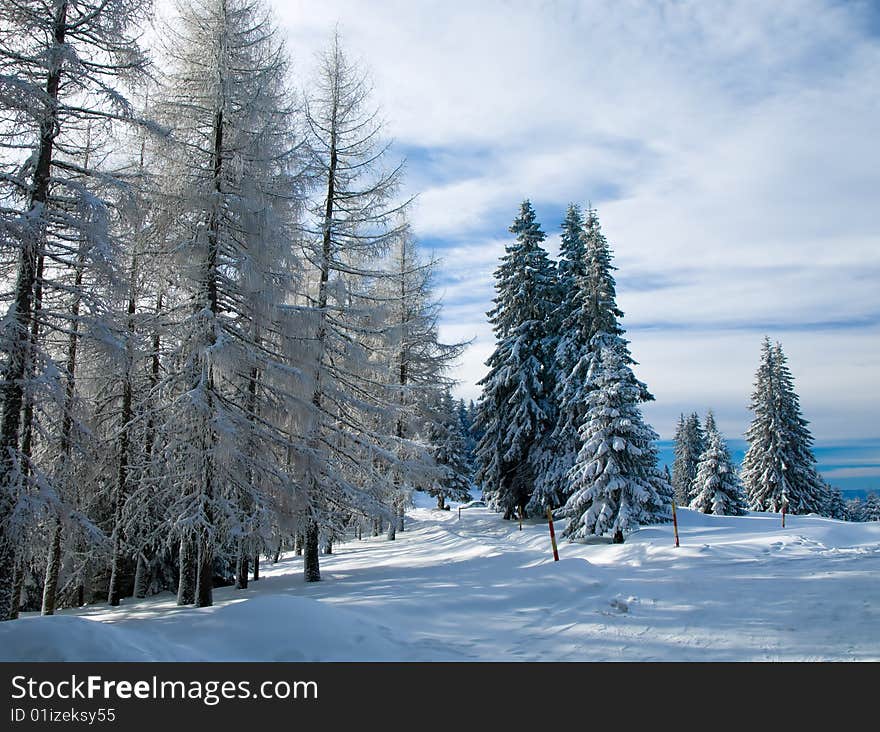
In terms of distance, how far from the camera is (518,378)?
86.9 feet

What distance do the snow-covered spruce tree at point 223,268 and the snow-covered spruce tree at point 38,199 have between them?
5.33 feet

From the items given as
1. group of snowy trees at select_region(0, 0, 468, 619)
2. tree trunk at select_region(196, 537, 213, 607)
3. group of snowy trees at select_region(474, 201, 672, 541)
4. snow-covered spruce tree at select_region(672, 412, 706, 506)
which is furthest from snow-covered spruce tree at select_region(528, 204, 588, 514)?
snow-covered spruce tree at select_region(672, 412, 706, 506)

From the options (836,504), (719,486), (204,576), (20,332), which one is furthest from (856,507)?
(20,332)

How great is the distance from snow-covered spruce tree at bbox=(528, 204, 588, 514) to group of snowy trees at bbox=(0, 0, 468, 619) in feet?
32.7

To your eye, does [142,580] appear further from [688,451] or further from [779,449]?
[688,451]

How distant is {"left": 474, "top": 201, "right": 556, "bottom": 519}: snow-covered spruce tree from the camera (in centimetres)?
2619

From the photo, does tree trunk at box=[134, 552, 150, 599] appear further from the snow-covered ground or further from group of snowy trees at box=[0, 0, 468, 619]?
the snow-covered ground

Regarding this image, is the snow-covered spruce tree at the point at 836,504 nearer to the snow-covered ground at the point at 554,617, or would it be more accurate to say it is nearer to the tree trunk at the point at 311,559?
the snow-covered ground at the point at 554,617

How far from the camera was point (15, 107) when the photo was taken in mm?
8555

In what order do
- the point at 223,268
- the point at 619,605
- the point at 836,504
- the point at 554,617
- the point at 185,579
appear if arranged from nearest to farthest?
the point at 554,617
the point at 619,605
the point at 223,268
the point at 185,579
the point at 836,504

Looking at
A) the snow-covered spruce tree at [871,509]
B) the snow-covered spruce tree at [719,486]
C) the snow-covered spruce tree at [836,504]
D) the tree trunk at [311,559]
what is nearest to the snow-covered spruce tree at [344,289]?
the tree trunk at [311,559]

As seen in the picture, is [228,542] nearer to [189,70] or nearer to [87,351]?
[87,351]

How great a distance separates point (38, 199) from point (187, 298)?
3.22m

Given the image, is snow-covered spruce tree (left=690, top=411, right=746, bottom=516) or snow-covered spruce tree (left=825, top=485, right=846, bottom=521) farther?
snow-covered spruce tree (left=825, top=485, right=846, bottom=521)
